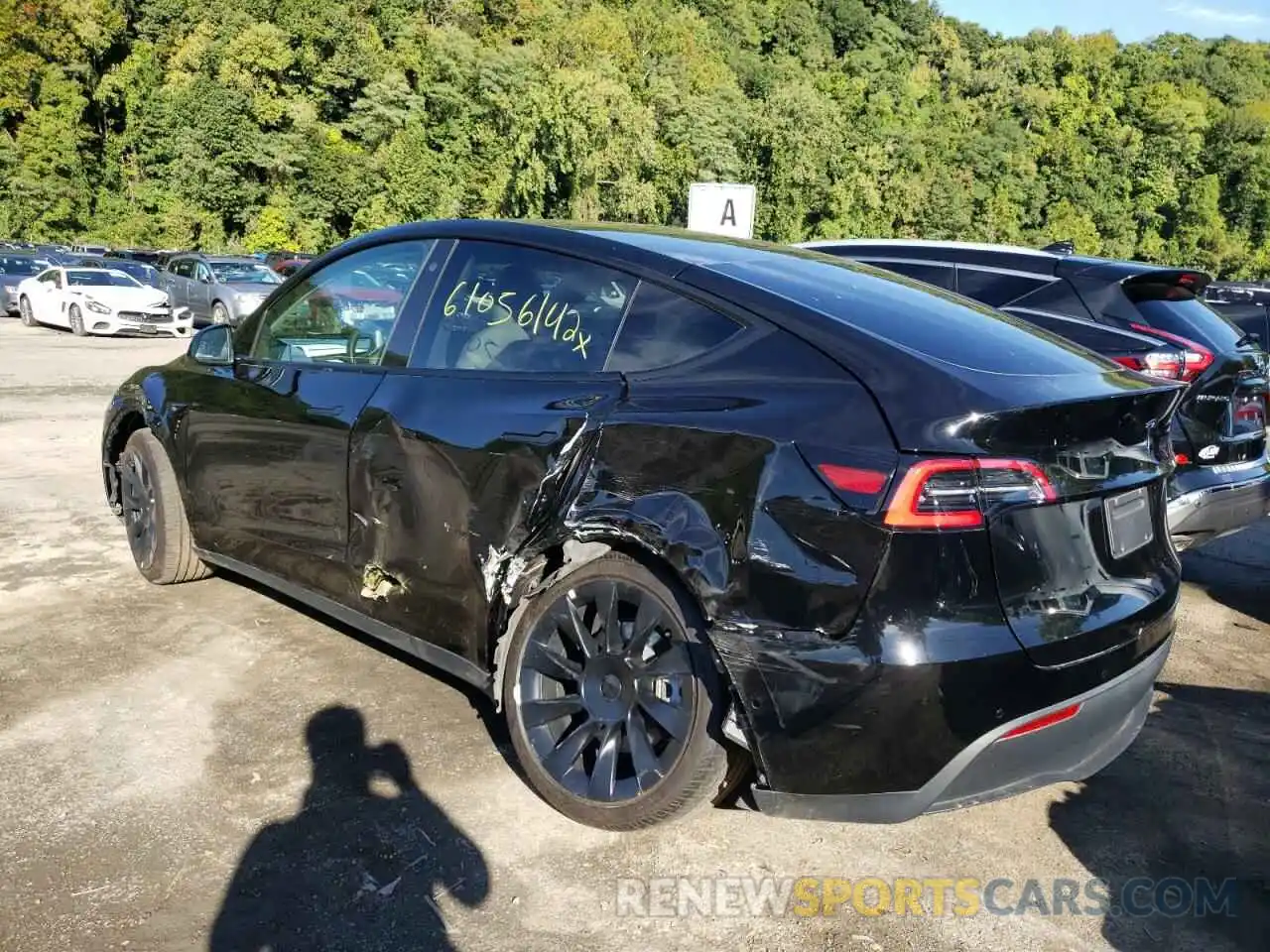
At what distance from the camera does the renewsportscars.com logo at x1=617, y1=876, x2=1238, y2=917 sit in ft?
8.66

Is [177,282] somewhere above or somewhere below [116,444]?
below

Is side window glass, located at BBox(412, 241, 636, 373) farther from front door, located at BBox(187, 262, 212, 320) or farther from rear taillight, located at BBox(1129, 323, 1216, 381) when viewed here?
front door, located at BBox(187, 262, 212, 320)

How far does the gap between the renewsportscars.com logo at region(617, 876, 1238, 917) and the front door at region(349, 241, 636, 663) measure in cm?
94

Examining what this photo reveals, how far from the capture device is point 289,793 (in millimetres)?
3104

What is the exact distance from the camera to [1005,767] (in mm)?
2488

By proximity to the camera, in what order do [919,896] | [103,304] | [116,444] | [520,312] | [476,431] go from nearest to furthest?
[919,896] → [476,431] → [520,312] → [116,444] → [103,304]

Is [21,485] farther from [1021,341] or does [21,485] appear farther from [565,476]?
[1021,341]

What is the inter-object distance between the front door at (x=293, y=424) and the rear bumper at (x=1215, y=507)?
3.70 m

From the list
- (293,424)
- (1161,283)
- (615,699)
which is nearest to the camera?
(615,699)

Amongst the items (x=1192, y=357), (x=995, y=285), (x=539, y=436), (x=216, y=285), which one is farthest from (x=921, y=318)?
(x=216, y=285)

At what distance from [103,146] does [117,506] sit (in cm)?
7115

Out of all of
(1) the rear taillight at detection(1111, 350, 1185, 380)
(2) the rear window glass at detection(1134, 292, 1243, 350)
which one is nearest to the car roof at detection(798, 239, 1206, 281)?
(2) the rear window glass at detection(1134, 292, 1243, 350)

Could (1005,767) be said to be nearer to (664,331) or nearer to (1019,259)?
(664,331)

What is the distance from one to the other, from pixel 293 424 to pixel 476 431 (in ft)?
3.47
